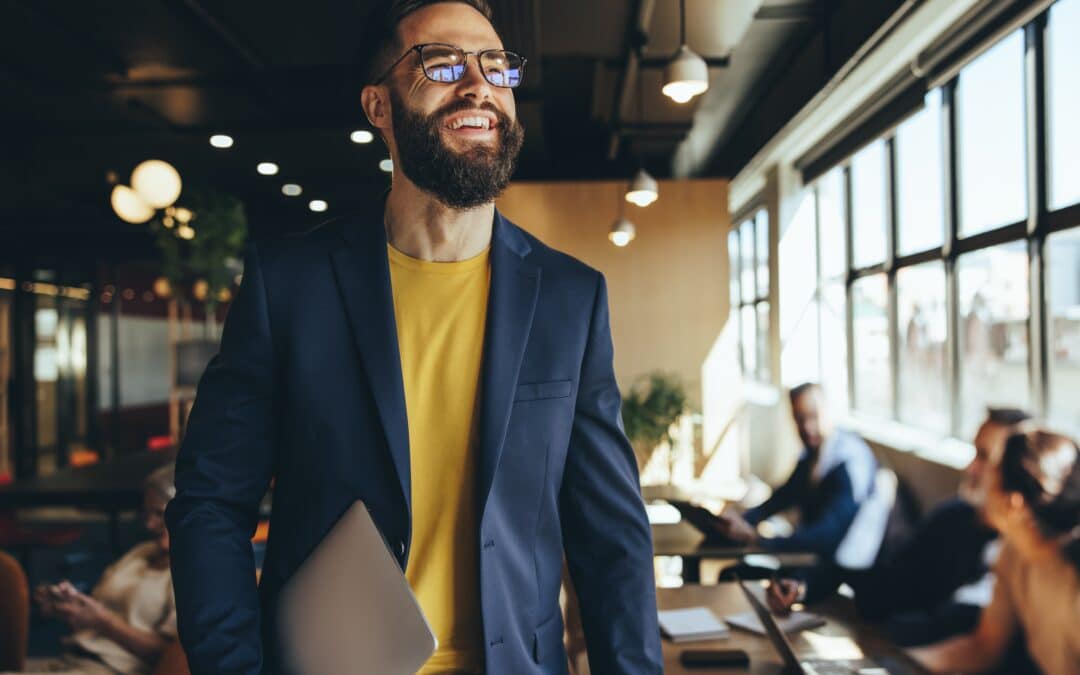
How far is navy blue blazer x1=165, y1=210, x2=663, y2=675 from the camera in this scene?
1123 millimetres

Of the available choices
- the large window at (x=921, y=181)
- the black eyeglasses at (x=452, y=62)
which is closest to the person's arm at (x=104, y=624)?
Answer: the black eyeglasses at (x=452, y=62)

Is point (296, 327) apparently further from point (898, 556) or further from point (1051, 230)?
point (1051, 230)

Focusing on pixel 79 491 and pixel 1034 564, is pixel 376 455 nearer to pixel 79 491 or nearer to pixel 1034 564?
pixel 1034 564

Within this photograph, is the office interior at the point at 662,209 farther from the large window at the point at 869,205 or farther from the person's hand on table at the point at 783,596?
the person's hand on table at the point at 783,596

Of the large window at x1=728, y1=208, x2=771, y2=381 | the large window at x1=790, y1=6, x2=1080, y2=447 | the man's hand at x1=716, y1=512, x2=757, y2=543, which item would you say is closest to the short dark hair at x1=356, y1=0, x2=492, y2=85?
the man's hand at x1=716, y1=512, x2=757, y2=543

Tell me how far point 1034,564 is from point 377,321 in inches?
102

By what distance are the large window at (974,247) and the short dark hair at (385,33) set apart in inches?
143

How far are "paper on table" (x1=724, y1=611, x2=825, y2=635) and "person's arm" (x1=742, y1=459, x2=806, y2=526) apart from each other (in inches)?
93.8

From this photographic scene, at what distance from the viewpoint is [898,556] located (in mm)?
3938

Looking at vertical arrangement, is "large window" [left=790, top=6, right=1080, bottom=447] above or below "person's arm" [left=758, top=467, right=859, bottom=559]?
above

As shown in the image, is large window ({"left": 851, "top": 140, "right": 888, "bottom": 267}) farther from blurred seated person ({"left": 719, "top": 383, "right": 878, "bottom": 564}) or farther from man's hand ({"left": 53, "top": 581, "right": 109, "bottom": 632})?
man's hand ({"left": 53, "top": 581, "right": 109, "bottom": 632})

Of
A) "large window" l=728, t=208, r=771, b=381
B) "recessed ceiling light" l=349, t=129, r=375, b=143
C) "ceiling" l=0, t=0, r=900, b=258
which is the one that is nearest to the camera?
"ceiling" l=0, t=0, r=900, b=258

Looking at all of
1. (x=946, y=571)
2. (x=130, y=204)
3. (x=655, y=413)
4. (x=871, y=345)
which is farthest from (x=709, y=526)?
(x=130, y=204)

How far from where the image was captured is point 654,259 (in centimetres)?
818
